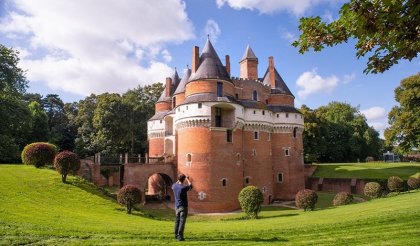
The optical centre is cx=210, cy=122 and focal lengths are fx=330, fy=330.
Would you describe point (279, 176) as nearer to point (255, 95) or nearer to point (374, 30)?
point (255, 95)

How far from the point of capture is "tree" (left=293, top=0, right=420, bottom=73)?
16.0 feet

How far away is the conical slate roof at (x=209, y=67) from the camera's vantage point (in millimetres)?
32344

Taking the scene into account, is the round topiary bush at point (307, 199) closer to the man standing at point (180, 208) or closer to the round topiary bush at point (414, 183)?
the round topiary bush at point (414, 183)

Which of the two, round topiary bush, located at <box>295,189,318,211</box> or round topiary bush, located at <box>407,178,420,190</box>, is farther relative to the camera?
round topiary bush, located at <box>407,178,420,190</box>

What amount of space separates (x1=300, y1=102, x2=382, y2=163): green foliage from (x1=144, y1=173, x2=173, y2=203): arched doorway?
2570 centimetres

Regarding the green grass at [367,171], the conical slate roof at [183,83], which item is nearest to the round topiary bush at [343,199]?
the green grass at [367,171]

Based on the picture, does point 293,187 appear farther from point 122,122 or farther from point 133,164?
point 122,122

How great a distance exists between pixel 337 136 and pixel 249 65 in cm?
3081

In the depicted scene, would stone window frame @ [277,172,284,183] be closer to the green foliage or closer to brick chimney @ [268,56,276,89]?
brick chimney @ [268,56,276,89]

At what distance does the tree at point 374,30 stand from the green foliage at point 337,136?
5004 cm

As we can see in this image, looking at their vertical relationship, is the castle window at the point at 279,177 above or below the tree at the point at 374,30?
below

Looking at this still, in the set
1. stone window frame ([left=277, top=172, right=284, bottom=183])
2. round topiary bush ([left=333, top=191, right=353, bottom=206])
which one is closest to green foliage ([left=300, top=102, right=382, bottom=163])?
stone window frame ([left=277, top=172, right=284, bottom=183])

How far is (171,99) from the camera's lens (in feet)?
144

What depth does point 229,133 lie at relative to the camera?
32.2 meters
